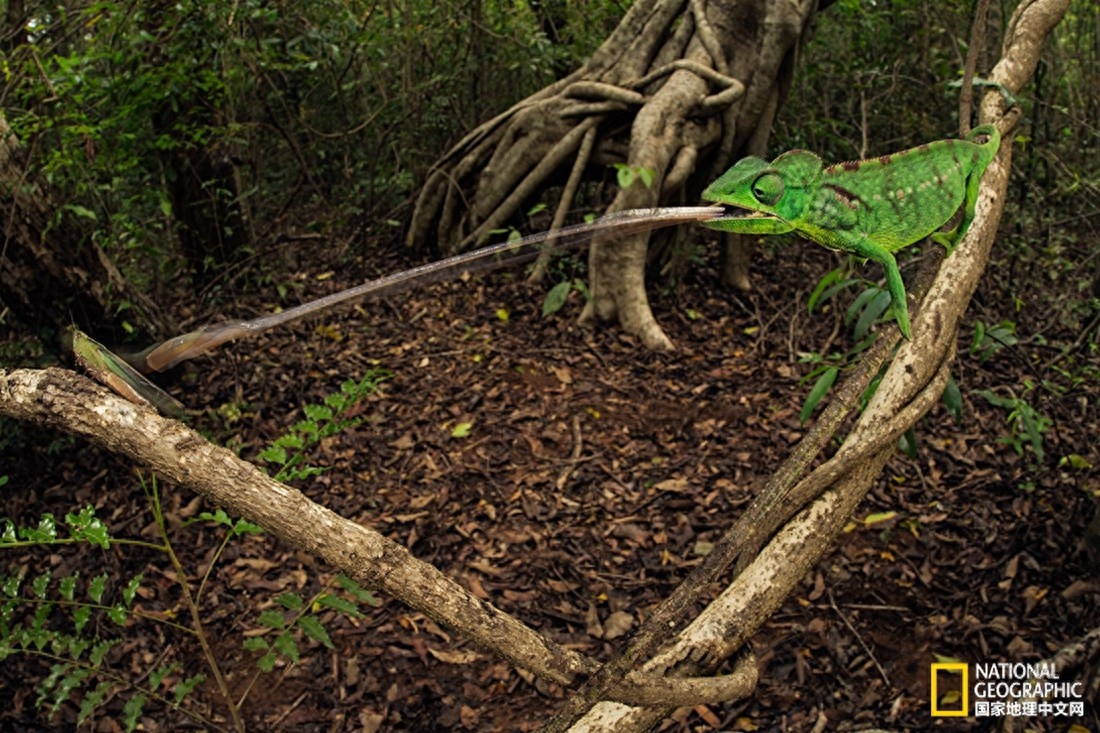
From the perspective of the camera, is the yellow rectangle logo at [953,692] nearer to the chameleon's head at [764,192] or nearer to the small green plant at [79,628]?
the small green plant at [79,628]

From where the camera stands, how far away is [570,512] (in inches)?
162

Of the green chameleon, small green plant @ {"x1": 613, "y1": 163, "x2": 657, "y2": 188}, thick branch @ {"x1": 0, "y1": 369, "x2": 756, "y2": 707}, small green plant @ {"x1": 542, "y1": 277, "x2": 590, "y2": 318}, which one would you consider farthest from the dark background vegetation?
the green chameleon

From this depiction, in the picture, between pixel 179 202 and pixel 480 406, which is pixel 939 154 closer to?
pixel 480 406

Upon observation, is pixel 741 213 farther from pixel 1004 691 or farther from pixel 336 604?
pixel 1004 691

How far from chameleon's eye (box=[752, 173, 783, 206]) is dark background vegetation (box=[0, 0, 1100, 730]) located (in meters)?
2.17

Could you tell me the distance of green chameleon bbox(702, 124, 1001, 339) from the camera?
2.71 ft

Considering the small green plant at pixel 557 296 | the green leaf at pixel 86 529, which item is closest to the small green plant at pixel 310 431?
the green leaf at pixel 86 529

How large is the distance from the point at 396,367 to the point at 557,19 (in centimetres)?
359

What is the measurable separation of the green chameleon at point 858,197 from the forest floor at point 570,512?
8.38 feet

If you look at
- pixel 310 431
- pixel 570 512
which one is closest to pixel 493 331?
pixel 570 512

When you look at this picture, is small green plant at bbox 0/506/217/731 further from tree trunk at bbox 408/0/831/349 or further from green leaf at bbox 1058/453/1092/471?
green leaf at bbox 1058/453/1092/471

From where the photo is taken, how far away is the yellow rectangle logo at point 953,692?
3.04 meters

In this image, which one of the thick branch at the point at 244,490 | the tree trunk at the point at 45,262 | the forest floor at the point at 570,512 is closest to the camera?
the thick branch at the point at 244,490

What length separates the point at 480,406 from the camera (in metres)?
4.82
